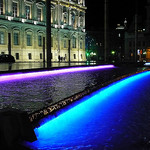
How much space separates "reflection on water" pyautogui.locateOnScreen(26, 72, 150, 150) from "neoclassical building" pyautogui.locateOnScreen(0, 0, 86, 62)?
32209 mm

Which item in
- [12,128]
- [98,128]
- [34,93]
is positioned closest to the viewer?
[12,128]

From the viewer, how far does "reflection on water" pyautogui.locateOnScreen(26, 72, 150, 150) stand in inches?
121

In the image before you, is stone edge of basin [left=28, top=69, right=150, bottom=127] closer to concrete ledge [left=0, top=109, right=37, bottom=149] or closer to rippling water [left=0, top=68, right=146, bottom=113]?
rippling water [left=0, top=68, right=146, bottom=113]

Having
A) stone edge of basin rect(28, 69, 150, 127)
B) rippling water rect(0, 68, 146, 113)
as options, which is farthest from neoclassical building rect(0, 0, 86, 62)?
stone edge of basin rect(28, 69, 150, 127)

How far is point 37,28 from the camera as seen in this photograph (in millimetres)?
48219

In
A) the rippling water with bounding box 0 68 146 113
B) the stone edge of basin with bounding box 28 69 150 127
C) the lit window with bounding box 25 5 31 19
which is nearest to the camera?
the stone edge of basin with bounding box 28 69 150 127

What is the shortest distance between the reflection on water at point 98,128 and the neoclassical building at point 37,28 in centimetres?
3221

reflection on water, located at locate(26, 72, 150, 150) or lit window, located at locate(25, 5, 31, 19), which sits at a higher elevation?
lit window, located at locate(25, 5, 31, 19)

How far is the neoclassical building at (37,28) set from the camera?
41875 mm

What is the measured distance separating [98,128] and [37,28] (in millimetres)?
45993

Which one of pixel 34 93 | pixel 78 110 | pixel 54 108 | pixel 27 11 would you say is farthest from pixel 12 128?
pixel 27 11

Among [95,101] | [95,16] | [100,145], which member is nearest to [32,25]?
[95,16]

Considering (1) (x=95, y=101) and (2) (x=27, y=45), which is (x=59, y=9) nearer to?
(2) (x=27, y=45)

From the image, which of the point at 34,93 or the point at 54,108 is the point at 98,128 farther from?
the point at 34,93
